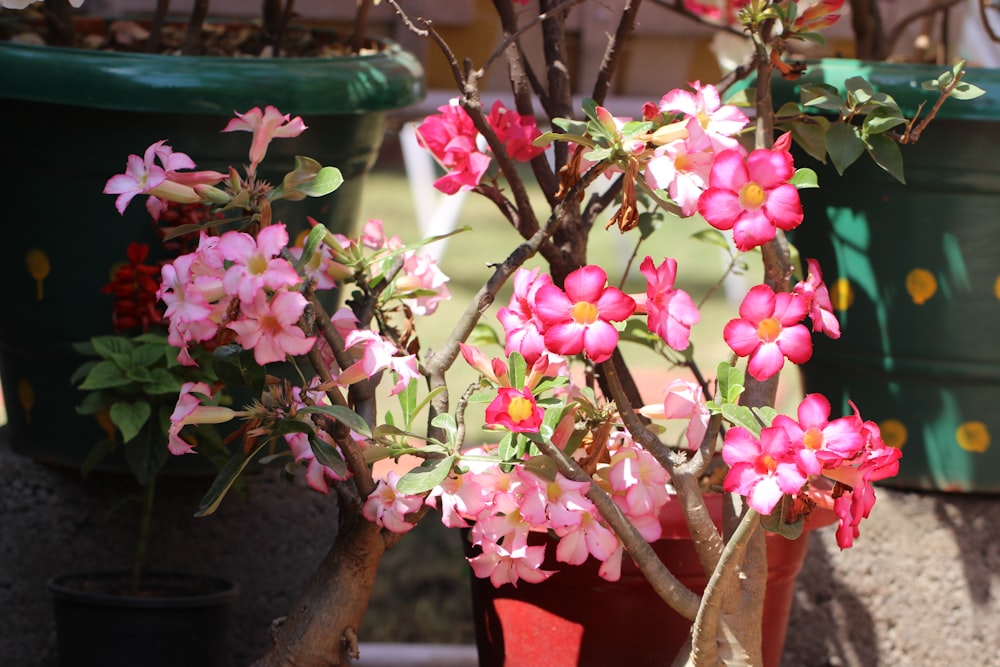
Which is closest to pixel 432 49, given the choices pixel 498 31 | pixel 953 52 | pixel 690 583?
pixel 498 31

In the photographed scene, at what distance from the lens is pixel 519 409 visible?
100 centimetres

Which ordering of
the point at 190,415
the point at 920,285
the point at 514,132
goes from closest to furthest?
the point at 190,415, the point at 514,132, the point at 920,285

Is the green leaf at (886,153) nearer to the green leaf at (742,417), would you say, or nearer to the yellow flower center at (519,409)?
the green leaf at (742,417)

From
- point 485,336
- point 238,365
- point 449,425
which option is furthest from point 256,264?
point 485,336

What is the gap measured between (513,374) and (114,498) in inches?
32.9

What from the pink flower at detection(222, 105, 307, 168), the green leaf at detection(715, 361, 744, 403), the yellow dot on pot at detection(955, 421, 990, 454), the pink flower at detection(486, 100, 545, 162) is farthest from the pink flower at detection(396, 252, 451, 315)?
the yellow dot on pot at detection(955, 421, 990, 454)

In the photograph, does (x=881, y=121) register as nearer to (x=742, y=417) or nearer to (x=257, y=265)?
(x=742, y=417)

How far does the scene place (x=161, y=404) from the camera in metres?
1.47

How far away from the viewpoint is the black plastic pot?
1479 millimetres

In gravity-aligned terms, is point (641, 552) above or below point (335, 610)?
above

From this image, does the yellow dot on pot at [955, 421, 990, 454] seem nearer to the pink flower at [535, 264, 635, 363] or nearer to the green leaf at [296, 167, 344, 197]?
the pink flower at [535, 264, 635, 363]

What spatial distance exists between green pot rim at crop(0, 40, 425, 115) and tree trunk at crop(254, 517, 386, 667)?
1.81 ft

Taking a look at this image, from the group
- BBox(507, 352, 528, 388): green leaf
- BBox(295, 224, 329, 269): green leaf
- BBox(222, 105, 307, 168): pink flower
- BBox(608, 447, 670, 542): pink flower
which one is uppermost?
BBox(222, 105, 307, 168): pink flower

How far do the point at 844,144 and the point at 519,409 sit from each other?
42 cm
